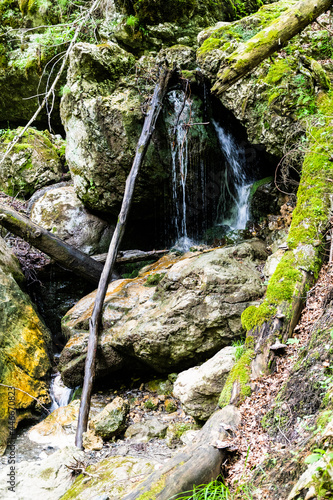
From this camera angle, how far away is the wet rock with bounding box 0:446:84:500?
11.8 feet

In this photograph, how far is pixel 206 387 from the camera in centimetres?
410

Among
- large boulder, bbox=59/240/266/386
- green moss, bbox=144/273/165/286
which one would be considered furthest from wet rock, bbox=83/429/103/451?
green moss, bbox=144/273/165/286

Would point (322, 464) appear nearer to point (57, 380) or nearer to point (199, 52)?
point (57, 380)

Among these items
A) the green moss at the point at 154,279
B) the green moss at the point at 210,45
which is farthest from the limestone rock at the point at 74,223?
the green moss at the point at 210,45

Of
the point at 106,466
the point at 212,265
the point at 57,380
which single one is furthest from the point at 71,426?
the point at 212,265

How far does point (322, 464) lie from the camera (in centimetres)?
156

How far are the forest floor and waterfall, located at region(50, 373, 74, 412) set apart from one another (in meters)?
4.44

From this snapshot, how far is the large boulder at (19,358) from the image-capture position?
227 inches

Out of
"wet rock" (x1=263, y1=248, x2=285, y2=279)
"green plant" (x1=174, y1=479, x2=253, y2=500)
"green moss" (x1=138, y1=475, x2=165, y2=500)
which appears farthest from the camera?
"wet rock" (x1=263, y1=248, x2=285, y2=279)

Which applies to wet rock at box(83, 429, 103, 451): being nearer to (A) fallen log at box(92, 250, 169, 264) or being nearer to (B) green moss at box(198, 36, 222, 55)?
(A) fallen log at box(92, 250, 169, 264)

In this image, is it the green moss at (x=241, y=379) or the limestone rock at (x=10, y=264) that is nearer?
the green moss at (x=241, y=379)

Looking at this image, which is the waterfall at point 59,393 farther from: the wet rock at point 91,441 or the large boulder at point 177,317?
the wet rock at point 91,441

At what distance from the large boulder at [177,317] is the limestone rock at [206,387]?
2.76 feet

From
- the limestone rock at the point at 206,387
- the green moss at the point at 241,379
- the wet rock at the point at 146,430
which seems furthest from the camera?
the wet rock at the point at 146,430
